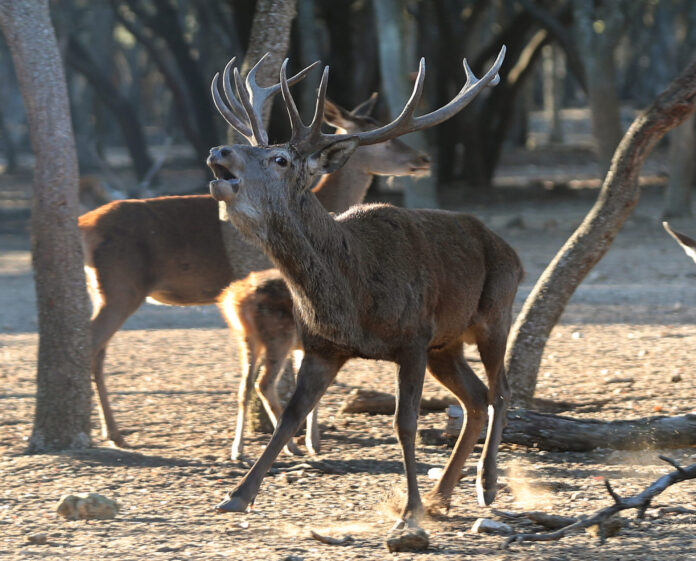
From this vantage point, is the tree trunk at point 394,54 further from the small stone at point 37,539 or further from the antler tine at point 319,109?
the small stone at point 37,539

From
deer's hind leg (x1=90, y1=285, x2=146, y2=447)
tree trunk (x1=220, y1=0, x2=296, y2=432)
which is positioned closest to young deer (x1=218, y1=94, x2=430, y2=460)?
tree trunk (x1=220, y1=0, x2=296, y2=432)

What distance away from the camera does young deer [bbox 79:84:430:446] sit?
27.6ft

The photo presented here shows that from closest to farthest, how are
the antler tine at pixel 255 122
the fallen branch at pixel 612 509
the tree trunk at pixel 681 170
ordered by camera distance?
the fallen branch at pixel 612 509
the antler tine at pixel 255 122
the tree trunk at pixel 681 170

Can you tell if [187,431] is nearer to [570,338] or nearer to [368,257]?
Answer: [368,257]

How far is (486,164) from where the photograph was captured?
931 inches

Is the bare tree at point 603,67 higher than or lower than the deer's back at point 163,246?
higher

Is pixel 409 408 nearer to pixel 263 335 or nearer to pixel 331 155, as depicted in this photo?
pixel 331 155

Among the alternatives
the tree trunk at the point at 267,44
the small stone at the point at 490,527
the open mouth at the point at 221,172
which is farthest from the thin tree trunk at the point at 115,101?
the small stone at the point at 490,527

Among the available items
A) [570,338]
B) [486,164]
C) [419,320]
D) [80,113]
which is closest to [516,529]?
[419,320]

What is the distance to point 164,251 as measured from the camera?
8867mm

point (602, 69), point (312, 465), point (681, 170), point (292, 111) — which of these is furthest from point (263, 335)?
point (681, 170)

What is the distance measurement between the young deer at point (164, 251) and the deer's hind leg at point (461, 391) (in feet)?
7.33

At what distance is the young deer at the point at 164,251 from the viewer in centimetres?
842

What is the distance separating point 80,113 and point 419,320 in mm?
33715
